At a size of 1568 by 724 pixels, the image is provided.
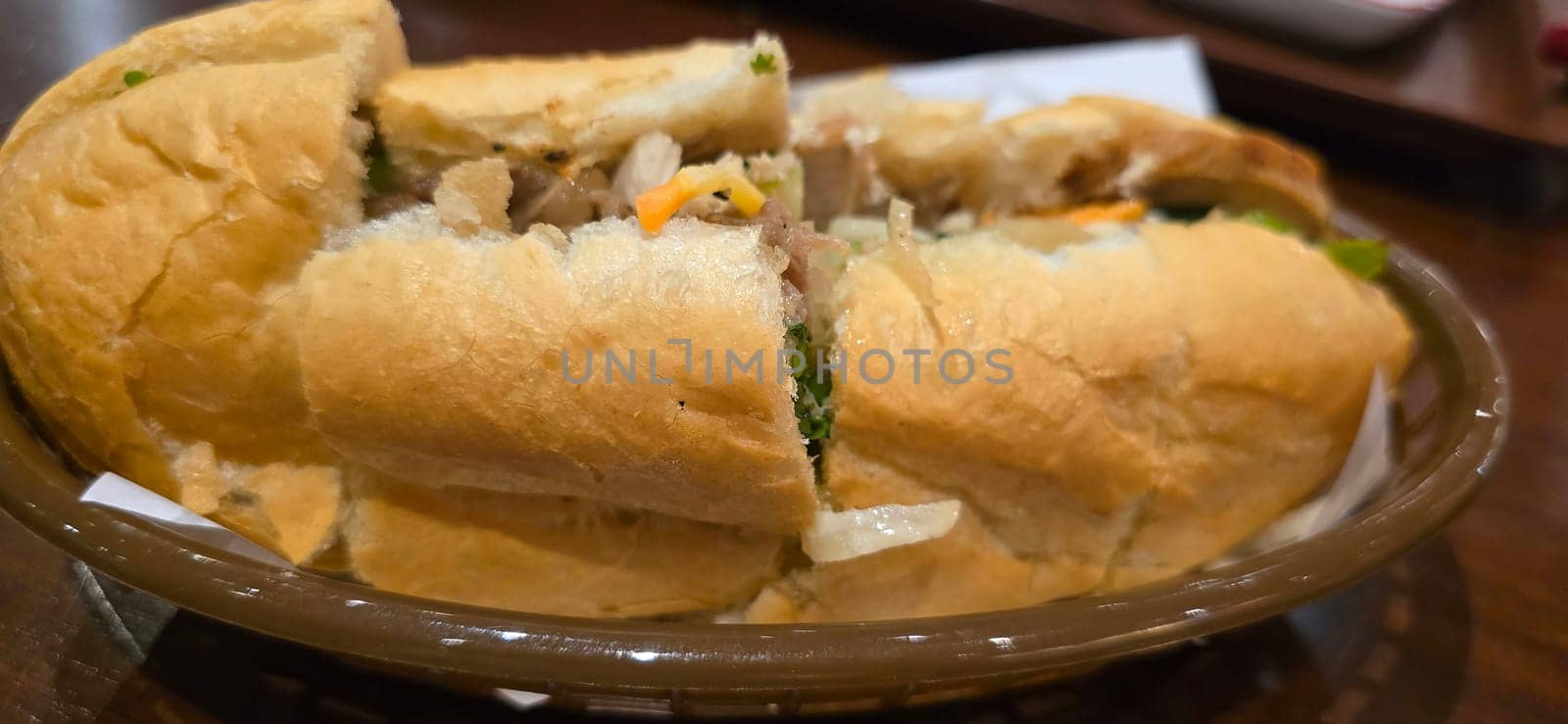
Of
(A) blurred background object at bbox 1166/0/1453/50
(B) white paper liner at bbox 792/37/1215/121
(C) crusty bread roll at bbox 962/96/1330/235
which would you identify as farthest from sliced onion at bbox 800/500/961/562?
(A) blurred background object at bbox 1166/0/1453/50

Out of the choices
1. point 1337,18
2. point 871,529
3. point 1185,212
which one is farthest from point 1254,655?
point 1337,18

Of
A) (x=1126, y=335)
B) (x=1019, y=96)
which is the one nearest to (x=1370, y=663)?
(x=1126, y=335)

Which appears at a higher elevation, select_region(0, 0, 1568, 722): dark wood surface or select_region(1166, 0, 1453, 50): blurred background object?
select_region(1166, 0, 1453, 50): blurred background object

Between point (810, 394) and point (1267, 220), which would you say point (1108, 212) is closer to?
point (1267, 220)

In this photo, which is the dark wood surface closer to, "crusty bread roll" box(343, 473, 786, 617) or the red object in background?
"crusty bread roll" box(343, 473, 786, 617)

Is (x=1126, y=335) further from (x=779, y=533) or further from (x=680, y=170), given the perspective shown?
(x=680, y=170)

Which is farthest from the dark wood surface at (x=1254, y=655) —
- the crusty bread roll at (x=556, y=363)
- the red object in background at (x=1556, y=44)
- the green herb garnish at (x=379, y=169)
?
the red object in background at (x=1556, y=44)

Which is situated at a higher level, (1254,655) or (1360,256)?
(1360,256)
